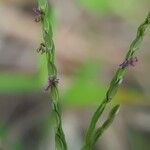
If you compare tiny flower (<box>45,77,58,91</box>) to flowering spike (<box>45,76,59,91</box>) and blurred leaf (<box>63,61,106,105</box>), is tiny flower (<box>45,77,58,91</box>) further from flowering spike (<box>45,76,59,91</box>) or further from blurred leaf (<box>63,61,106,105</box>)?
blurred leaf (<box>63,61,106,105</box>)

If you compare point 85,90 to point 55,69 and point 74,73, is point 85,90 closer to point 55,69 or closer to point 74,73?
point 74,73

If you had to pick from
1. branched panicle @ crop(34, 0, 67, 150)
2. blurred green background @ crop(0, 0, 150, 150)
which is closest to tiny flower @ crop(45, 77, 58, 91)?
branched panicle @ crop(34, 0, 67, 150)

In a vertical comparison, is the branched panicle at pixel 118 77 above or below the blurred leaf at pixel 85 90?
below

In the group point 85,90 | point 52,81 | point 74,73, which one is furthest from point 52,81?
point 74,73

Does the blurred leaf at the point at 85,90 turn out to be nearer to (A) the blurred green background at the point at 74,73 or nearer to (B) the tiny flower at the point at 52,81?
(A) the blurred green background at the point at 74,73

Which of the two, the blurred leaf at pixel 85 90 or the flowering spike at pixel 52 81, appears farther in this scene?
the blurred leaf at pixel 85 90

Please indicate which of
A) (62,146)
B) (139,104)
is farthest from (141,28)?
(139,104)

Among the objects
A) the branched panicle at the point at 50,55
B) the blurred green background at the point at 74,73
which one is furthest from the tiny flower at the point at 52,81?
the blurred green background at the point at 74,73

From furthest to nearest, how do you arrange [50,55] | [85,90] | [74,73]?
[74,73], [85,90], [50,55]
